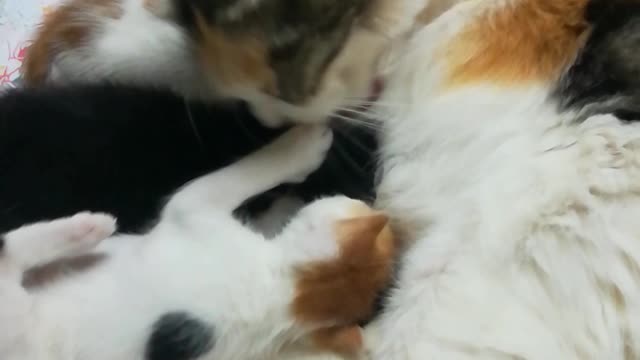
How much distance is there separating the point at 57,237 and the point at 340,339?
31 cm

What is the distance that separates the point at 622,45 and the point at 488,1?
0.54ft

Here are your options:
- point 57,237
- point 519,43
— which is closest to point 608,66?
point 519,43

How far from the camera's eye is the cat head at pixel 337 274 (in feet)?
3.18

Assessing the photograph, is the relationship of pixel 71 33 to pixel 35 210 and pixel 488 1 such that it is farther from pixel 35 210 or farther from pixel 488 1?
pixel 488 1

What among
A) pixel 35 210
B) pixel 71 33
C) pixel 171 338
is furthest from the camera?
pixel 71 33

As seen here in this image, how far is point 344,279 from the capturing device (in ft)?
3.19

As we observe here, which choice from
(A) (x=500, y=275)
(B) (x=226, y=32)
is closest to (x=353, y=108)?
(B) (x=226, y=32)

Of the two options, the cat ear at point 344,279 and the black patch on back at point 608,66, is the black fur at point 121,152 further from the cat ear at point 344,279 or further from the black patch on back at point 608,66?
the black patch on back at point 608,66

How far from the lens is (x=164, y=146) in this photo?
1.08 m

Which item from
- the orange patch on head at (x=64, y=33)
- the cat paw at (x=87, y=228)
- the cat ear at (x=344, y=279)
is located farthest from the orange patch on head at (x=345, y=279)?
the orange patch on head at (x=64, y=33)

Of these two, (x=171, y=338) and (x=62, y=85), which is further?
(x=62, y=85)

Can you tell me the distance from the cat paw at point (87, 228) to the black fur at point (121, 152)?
6 centimetres

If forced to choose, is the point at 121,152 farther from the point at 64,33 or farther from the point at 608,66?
the point at 608,66

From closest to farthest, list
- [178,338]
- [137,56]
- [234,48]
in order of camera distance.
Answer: [178,338] → [234,48] → [137,56]
